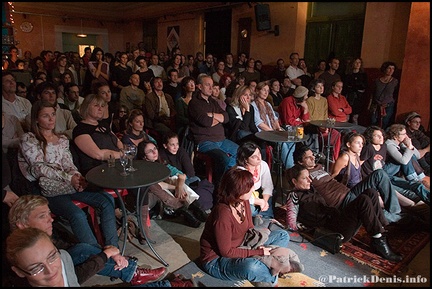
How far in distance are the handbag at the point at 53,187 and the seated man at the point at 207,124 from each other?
149cm

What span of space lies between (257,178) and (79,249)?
1.53 meters

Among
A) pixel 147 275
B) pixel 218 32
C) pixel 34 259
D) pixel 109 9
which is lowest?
pixel 147 275

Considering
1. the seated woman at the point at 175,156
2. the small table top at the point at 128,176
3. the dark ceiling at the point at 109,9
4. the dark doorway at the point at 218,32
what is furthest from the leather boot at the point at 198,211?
the dark ceiling at the point at 109,9

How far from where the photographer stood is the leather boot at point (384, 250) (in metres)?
2.41

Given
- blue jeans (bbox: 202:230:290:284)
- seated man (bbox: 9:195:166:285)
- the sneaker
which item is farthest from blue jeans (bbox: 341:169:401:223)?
seated man (bbox: 9:195:166:285)

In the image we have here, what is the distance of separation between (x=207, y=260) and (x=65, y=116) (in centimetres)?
250

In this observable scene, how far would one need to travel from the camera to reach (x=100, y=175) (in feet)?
7.43

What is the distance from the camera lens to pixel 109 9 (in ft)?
43.0

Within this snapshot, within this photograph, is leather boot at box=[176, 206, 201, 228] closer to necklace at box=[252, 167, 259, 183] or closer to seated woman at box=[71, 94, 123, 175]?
necklace at box=[252, 167, 259, 183]

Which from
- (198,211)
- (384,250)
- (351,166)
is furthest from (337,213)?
(198,211)

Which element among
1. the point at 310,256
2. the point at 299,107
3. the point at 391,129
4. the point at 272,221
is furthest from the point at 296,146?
the point at 310,256

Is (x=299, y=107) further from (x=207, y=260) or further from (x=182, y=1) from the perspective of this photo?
(x=182, y=1)

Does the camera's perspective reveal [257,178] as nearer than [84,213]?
No

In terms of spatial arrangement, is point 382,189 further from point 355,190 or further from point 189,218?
point 189,218
